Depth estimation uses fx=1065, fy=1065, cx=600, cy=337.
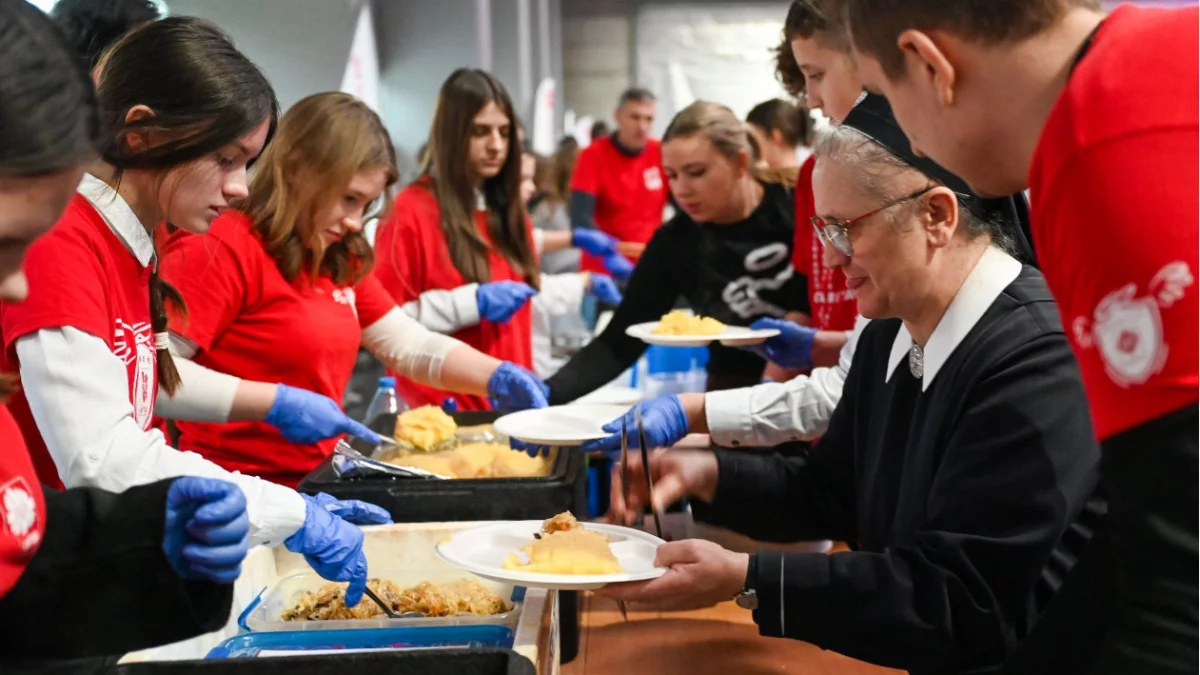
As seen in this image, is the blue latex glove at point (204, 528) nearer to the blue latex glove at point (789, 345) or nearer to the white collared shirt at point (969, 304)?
the white collared shirt at point (969, 304)

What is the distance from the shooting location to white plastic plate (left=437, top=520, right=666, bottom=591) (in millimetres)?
1297

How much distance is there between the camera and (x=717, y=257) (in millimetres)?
3055

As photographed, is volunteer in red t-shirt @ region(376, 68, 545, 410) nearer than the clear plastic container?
No

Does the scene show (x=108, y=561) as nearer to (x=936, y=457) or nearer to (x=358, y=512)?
(x=358, y=512)

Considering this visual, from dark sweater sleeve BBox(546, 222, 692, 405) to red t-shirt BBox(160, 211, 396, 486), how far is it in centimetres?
79

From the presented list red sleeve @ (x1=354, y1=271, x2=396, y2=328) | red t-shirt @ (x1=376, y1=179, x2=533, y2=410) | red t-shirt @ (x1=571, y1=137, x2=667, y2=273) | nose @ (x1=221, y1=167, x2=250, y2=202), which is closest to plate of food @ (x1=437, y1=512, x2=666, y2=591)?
nose @ (x1=221, y1=167, x2=250, y2=202)

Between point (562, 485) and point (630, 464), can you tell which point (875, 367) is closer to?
point (630, 464)

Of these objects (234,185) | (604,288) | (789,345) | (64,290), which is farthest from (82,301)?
(604,288)

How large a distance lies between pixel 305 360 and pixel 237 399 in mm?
194

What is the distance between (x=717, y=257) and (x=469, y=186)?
784mm

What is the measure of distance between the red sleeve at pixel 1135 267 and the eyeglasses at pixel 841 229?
24.3 inches

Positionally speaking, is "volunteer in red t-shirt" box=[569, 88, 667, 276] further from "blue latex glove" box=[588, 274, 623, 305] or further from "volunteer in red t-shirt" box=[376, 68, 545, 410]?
"volunteer in red t-shirt" box=[376, 68, 545, 410]

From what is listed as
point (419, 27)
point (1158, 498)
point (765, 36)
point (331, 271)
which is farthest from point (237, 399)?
point (765, 36)

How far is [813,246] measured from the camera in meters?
2.72
